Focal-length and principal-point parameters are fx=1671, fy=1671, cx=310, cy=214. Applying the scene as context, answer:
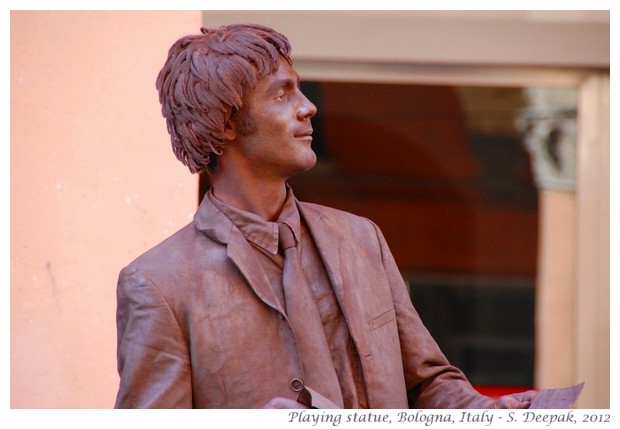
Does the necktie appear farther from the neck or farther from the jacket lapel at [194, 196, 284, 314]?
the neck

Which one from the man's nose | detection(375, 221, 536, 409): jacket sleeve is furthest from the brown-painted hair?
detection(375, 221, 536, 409): jacket sleeve

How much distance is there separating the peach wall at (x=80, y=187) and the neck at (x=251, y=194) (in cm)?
129

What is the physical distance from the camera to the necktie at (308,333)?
4.30 m

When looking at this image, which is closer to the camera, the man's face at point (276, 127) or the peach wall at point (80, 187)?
the man's face at point (276, 127)

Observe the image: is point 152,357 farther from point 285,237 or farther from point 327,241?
point 327,241

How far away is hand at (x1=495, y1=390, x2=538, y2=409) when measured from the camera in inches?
169

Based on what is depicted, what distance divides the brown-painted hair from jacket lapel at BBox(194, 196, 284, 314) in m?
0.16

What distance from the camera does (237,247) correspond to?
4391 mm

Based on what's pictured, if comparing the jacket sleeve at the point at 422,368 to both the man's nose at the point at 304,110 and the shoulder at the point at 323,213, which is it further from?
the man's nose at the point at 304,110

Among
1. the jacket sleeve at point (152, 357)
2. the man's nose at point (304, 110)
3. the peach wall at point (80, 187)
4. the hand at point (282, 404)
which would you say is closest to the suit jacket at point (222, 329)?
the jacket sleeve at point (152, 357)

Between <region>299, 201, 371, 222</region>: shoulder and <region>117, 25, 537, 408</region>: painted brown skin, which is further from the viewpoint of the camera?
<region>299, 201, 371, 222</region>: shoulder
